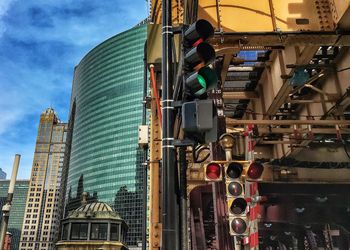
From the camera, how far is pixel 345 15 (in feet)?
24.0

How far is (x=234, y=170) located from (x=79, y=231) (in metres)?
35.1

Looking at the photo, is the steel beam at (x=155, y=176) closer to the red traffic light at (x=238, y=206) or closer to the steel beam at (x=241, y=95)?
the red traffic light at (x=238, y=206)

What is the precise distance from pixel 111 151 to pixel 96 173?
12.2 meters

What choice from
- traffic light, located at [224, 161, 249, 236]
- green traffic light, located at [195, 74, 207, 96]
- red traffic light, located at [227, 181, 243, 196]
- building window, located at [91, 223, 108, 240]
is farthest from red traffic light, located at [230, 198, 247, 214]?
building window, located at [91, 223, 108, 240]

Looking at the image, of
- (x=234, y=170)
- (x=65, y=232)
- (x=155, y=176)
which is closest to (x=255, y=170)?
(x=234, y=170)

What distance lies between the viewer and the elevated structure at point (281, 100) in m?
7.93

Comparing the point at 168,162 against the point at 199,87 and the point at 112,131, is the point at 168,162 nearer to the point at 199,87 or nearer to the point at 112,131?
the point at 199,87

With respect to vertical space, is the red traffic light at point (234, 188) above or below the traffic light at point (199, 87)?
below

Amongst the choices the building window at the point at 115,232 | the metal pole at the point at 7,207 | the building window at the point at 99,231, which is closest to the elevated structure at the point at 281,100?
the metal pole at the point at 7,207

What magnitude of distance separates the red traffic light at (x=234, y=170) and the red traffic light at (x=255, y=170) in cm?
18

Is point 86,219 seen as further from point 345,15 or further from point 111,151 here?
point 111,151

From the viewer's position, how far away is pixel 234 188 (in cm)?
634

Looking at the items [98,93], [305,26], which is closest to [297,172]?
[305,26]

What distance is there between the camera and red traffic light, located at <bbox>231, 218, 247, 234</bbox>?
6065 mm
